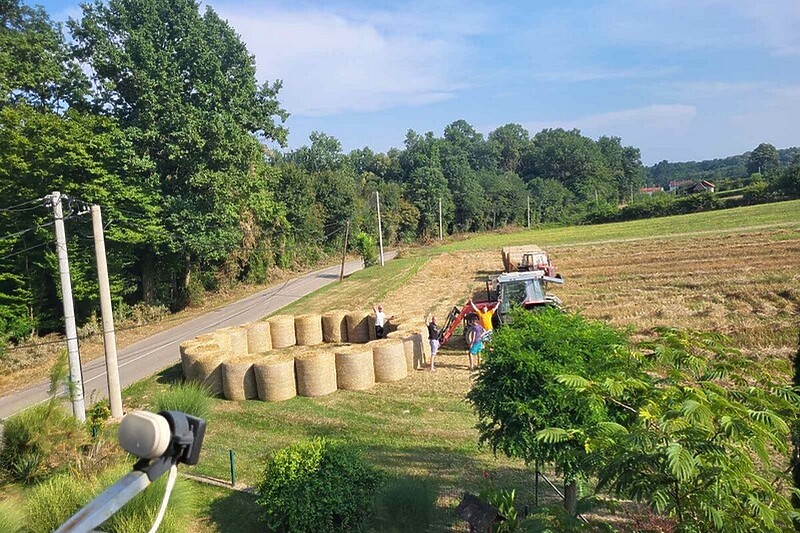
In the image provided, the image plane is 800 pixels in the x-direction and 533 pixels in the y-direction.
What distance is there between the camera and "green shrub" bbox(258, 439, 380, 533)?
22.4 feet

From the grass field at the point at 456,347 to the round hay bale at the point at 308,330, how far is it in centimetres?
363

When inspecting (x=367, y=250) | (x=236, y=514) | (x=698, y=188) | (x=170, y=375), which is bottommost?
(x=236, y=514)

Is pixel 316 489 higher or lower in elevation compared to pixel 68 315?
lower

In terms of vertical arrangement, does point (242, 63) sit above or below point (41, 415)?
above

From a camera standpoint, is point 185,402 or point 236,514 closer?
point 236,514

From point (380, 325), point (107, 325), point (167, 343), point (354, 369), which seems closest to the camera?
point (107, 325)

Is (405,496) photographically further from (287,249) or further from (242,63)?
(287,249)

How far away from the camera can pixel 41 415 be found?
975 centimetres

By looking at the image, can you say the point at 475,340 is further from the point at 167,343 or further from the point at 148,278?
the point at 148,278

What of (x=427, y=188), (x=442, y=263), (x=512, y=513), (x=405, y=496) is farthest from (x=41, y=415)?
(x=427, y=188)

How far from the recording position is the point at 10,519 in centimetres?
616

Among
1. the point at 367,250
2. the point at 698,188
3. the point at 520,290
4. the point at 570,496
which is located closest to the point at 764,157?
the point at 698,188

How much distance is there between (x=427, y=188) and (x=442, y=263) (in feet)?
111

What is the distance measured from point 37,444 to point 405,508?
7275 millimetres
